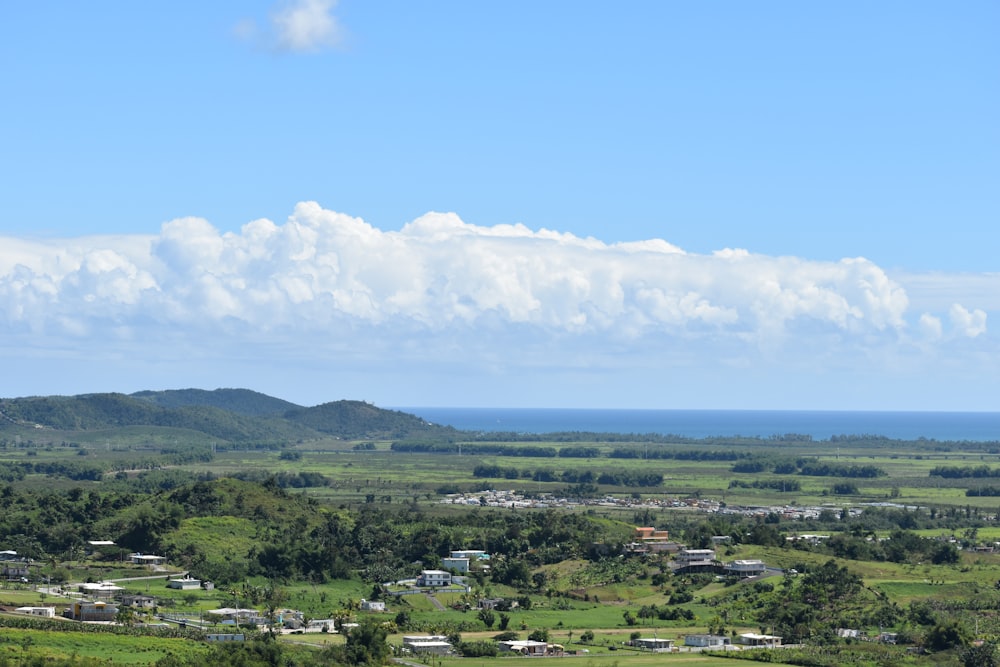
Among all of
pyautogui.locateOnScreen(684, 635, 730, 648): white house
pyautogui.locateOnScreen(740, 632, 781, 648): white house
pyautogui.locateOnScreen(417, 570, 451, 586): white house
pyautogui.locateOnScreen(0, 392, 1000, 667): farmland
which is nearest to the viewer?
pyautogui.locateOnScreen(0, 392, 1000, 667): farmland

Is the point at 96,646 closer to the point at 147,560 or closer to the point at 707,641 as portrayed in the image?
the point at 707,641

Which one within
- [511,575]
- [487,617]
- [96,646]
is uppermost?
[511,575]

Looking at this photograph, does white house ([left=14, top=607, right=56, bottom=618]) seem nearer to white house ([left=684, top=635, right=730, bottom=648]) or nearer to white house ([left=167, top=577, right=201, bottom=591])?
white house ([left=167, top=577, right=201, bottom=591])

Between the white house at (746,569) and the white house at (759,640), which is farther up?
the white house at (746,569)

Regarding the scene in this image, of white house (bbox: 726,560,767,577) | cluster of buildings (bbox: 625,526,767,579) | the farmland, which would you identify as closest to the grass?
the farmland

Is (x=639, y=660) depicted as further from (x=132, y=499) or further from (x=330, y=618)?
(x=132, y=499)

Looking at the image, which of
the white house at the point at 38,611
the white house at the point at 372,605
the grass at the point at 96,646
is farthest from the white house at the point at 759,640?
the white house at the point at 38,611

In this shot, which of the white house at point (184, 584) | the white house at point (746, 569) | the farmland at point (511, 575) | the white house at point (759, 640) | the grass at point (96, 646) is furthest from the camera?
the white house at point (746, 569)

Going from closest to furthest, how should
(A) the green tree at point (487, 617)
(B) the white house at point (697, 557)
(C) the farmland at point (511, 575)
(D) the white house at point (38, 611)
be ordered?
(D) the white house at point (38, 611), (C) the farmland at point (511, 575), (A) the green tree at point (487, 617), (B) the white house at point (697, 557)

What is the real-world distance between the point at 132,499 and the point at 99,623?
60.6 m

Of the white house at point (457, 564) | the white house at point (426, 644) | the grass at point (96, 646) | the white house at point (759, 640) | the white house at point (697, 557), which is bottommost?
the white house at point (759, 640)

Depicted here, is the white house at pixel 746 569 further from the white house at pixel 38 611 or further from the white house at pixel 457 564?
the white house at pixel 38 611

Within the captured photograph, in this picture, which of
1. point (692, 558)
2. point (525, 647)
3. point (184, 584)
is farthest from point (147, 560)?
point (692, 558)

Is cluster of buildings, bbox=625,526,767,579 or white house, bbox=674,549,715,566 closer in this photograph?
cluster of buildings, bbox=625,526,767,579
